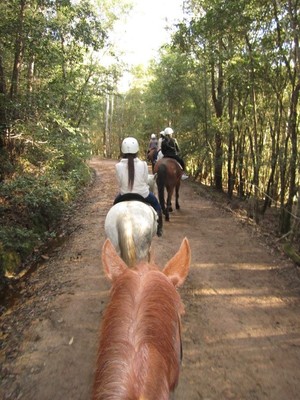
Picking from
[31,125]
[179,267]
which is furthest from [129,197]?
[31,125]

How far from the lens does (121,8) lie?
16969 millimetres

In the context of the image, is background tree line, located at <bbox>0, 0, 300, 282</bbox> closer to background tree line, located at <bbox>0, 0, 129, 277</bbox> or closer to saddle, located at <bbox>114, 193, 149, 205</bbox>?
background tree line, located at <bbox>0, 0, 129, 277</bbox>

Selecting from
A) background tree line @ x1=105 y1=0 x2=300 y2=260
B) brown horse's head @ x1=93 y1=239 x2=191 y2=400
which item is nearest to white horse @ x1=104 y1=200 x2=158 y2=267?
brown horse's head @ x1=93 y1=239 x2=191 y2=400

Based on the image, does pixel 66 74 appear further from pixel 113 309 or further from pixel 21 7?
pixel 113 309

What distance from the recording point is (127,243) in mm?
3502

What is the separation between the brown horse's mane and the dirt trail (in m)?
2.35

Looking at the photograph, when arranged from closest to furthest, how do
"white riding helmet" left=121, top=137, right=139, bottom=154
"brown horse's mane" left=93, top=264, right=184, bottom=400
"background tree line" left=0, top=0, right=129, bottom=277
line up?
"brown horse's mane" left=93, top=264, right=184, bottom=400, "white riding helmet" left=121, top=137, right=139, bottom=154, "background tree line" left=0, top=0, right=129, bottom=277

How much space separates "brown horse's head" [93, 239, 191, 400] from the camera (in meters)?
Answer: 0.94

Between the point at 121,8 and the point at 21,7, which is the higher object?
the point at 121,8

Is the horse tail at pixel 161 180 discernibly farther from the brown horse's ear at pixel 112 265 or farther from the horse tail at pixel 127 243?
the brown horse's ear at pixel 112 265

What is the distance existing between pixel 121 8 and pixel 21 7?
11499mm

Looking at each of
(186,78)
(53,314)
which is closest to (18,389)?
(53,314)

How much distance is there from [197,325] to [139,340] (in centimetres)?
341

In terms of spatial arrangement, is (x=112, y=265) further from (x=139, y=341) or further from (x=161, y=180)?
(x=161, y=180)
